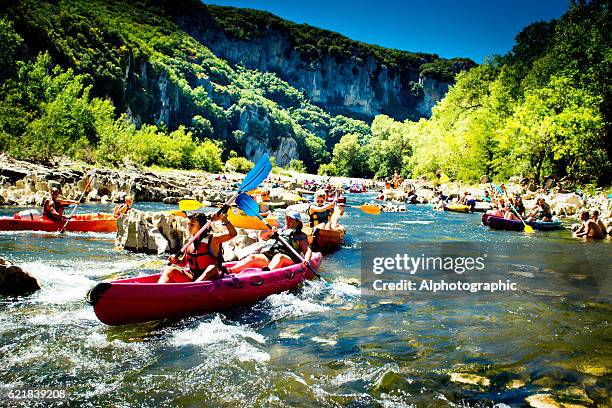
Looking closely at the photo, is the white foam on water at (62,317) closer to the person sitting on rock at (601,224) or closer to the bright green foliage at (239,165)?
the person sitting on rock at (601,224)

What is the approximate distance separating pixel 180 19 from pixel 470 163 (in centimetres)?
11772

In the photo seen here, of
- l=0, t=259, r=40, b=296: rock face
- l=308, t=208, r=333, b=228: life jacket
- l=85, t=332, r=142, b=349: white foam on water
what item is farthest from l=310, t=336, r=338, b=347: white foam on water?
l=308, t=208, r=333, b=228: life jacket

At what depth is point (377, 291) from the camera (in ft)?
23.5

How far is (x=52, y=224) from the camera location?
11.5 meters

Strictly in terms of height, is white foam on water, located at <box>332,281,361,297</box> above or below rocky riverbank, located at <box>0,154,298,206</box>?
below

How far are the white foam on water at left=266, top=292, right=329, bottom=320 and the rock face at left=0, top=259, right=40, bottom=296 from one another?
3435 millimetres

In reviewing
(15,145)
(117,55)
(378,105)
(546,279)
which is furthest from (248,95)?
(546,279)

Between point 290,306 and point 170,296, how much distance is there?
185 centimetres

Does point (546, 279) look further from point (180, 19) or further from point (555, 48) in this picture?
point (180, 19)

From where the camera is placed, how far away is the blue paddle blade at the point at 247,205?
21.5ft

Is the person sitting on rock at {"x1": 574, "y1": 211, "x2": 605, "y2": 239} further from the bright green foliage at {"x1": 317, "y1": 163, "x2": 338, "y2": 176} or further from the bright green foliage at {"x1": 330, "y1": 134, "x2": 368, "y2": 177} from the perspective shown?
the bright green foliage at {"x1": 317, "y1": 163, "x2": 338, "y2": 176}

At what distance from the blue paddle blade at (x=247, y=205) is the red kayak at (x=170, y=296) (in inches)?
35.7

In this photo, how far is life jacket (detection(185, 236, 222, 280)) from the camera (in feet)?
18.5

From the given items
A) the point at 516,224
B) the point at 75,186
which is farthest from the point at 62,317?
the point at 75,186
